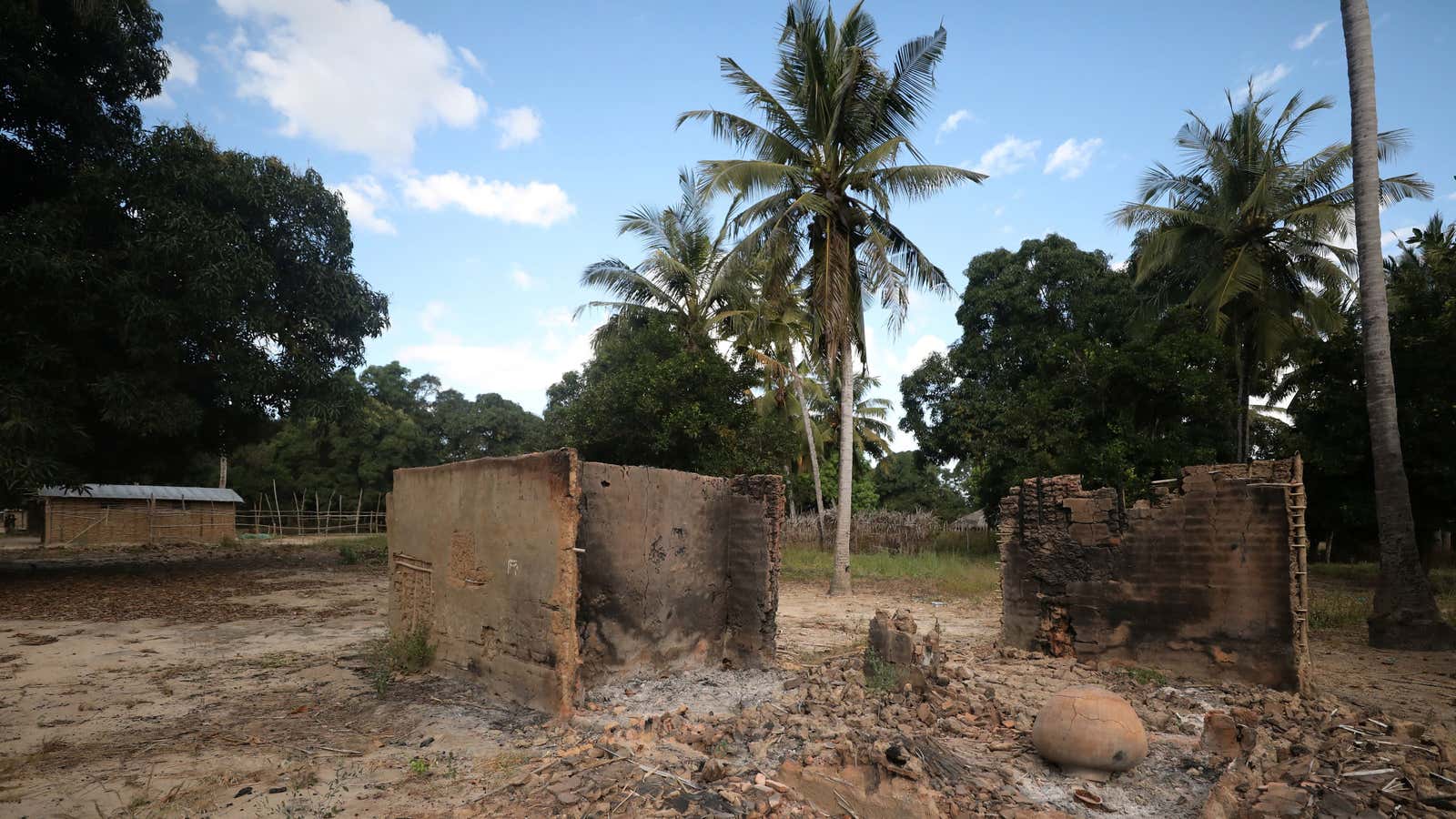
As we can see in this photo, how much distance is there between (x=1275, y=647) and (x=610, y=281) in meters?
15.4

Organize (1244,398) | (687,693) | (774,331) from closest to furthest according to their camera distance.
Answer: (687,693) → (1244,398) → (774,331)

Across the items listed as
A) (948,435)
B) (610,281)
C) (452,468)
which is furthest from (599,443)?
(948,435)

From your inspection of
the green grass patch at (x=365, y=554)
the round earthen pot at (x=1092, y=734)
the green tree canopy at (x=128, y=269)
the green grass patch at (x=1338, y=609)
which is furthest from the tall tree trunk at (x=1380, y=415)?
the green grass patch at (x=365, y=554)

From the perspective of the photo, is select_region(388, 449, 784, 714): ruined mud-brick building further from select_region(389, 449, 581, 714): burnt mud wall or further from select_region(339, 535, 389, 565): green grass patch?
select_region(339, 535, 389, 565): green grass patch

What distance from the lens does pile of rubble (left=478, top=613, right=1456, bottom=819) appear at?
406cm

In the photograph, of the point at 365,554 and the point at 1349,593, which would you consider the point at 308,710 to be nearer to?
the point at 365,554

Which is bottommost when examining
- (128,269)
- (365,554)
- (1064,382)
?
(365,554)

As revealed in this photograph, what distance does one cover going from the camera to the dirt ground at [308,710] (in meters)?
4.36

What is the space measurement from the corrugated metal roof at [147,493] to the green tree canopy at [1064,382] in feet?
82.4

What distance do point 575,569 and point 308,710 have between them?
2.64m

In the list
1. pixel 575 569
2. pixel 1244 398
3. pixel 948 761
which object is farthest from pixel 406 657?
pixel 1244 398

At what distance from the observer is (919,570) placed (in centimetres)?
1778

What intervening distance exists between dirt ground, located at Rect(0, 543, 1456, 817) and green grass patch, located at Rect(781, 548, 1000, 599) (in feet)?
12.8

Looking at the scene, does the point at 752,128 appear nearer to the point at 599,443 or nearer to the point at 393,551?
the point at 599,443
